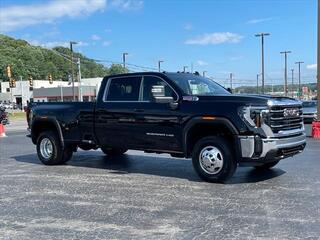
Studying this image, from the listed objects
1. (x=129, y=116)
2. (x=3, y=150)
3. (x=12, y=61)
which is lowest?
(x=3, y=150)

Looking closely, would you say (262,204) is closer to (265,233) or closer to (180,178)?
(265,233)

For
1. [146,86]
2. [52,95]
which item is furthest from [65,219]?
[52,95]

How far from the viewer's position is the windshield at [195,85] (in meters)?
9.03

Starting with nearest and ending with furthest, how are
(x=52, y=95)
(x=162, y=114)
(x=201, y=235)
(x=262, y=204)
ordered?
(x=201, y=235), (x=262, y=204), (x=162, y=114), (x=52, y=95)

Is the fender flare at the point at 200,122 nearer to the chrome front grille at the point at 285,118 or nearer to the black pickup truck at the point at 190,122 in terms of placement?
the black pickup truck at the point at 190,122

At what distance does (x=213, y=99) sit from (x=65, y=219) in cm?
339

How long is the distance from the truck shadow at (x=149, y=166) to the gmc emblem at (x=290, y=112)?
121 cm

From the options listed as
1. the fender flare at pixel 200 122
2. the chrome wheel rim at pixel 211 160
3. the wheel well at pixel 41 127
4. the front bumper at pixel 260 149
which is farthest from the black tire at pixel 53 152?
the front bumper at pixel 260 149

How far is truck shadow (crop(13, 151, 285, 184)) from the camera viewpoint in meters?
9.13

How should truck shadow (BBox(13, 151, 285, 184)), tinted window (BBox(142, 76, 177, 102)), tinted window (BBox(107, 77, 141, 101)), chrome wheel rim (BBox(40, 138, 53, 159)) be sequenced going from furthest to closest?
chrome wheel rim (BBox(40, 138, 53, 159)), tinted window (BBox(107, 77, 141, 101)), truck shadow (BBox(13, 151, 285, 184)), tinted window (BBox(142, 76, 177, 102))

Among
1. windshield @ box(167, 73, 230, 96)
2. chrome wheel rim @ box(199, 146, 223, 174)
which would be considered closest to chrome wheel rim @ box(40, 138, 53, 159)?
windshield @ box(167, 73, 230, 96)

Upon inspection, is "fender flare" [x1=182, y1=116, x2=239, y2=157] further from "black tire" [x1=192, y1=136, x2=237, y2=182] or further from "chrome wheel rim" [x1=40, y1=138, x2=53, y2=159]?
"chrome wheel rim" [x1=40, y1=138, x2=53, y2=159]

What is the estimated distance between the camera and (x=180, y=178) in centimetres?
908

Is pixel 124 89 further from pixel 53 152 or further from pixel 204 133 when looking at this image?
pixel 53 152
